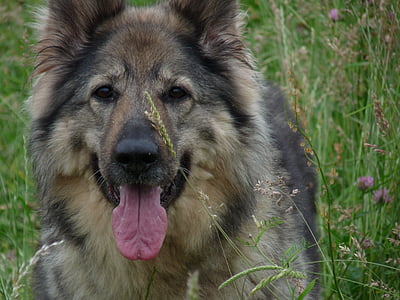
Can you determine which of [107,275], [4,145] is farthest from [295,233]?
[4,145]

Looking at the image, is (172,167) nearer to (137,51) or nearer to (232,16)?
(137,51)

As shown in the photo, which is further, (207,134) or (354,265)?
(354,265)

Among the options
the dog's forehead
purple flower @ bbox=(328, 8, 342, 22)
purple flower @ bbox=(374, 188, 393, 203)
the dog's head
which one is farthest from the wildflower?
purple flower @ bbox=(328, 8, 342, 22)

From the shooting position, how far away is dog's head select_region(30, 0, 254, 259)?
3.33m

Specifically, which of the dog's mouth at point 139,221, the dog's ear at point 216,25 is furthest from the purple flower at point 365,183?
the dog's mouth at point 139,221

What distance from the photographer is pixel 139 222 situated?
3.35 meters

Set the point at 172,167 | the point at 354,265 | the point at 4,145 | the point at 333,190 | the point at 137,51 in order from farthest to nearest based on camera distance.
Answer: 1. the point at 4,145
2. the point at 333,190
3. the point at 354,265
4. the point at 137,51
5. the point at 172,167

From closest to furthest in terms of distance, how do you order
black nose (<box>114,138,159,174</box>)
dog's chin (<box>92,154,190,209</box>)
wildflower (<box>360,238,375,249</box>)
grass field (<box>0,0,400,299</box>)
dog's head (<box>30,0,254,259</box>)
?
black nose (<box>114,138,159,174</box>)
dog's head (<box>30,0,254,259</box>)
dog's chin (<box>92,154,190,209</box>)
wildflower (<box>360,238,375,249</box>)
grass field (<box>0,0,400,299</box>)

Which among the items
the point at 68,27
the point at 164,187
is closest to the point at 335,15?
the point at 68,27

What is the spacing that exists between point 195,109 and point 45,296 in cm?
151

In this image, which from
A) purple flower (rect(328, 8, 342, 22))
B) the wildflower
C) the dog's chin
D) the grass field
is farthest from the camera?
purple flower (rect(328, 8, 342, 22))

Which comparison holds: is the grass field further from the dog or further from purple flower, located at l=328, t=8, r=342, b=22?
the dog

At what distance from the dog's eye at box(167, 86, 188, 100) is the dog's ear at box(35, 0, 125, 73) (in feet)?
2.13

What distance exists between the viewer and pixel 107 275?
3637 millimetres
